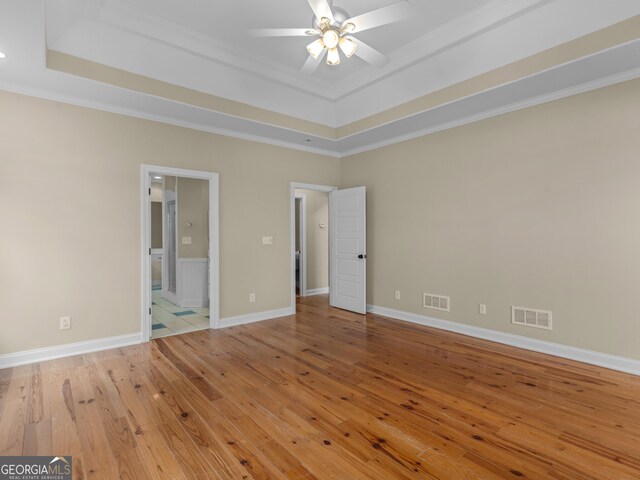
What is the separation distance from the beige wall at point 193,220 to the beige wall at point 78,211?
1592 millimetres

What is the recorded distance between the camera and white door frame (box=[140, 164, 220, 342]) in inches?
163

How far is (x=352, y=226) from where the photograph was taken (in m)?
5.66

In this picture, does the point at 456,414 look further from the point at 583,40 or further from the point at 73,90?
the point at 73,90

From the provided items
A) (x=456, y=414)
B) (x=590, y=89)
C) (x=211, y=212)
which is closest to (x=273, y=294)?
(x=211, y=212)

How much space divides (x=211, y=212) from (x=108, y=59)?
208 cm

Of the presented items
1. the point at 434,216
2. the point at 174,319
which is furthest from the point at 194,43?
the point at 174,319

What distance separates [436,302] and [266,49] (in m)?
4.04

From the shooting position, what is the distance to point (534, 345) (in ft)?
12.4

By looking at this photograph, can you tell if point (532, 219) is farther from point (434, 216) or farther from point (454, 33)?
point (454, 33)

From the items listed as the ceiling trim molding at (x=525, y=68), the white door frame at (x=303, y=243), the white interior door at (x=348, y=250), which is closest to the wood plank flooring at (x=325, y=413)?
the white interior door at (x=348, y=250)

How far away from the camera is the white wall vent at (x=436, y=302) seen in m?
4.62

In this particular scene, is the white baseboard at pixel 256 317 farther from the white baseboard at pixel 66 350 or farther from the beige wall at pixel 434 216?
the white baseboard at pixel 66 350

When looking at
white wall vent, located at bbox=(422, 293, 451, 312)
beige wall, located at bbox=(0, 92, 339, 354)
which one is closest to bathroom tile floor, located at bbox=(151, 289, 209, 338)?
beige wall, located at bbox=(0, 92, 339, 354)

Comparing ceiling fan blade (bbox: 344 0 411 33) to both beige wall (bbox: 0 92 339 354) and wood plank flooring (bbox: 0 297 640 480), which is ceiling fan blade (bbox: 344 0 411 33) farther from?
wood plank flooring (bbox: 0 297 640 480)
